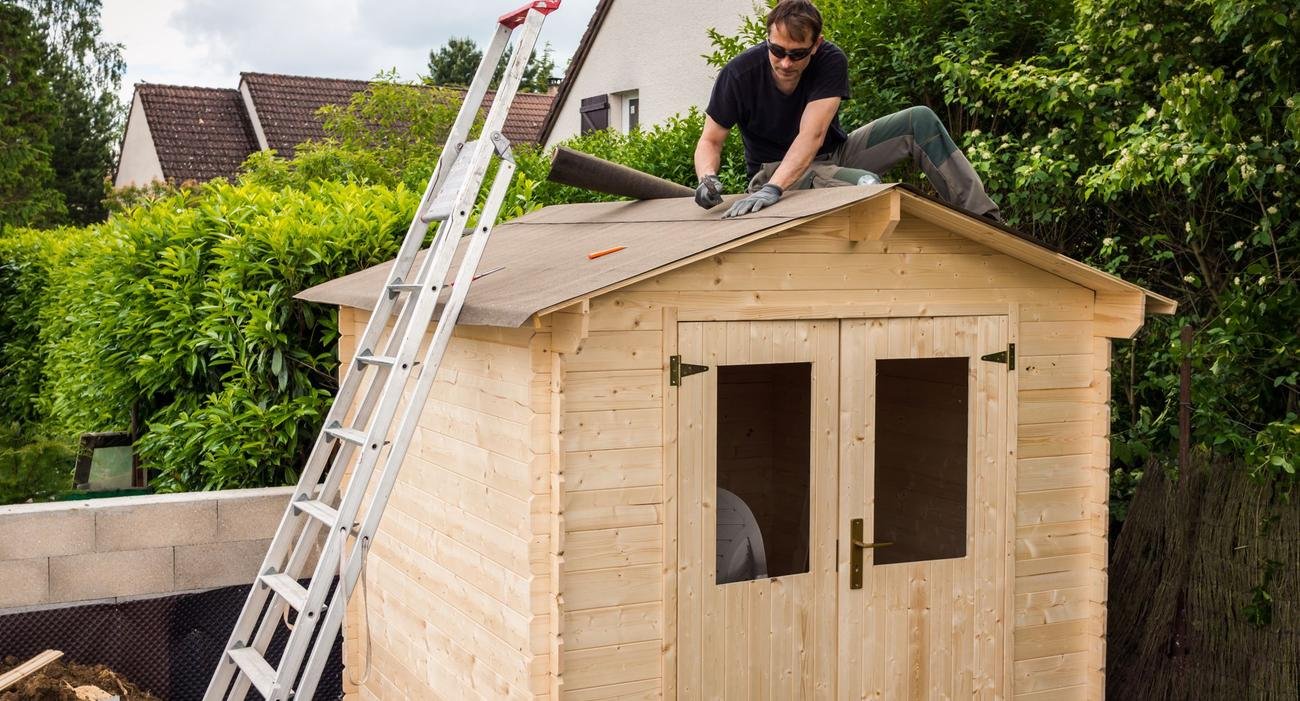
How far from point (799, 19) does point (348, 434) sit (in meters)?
2.53

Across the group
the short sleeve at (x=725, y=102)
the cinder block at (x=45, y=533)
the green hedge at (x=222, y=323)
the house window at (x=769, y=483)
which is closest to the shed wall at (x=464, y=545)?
the house window at (x=769, y=483)

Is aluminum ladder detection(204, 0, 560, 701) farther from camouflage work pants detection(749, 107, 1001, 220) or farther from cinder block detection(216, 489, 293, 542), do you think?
cinder block detection(216, 489, 293, 542)

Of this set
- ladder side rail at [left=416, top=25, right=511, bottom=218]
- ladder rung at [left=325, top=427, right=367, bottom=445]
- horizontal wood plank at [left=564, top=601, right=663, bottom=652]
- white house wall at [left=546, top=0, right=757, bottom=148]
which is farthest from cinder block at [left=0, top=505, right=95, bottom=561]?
Answer: white house wall at [left=546, top=0, right=757, bottom=148]

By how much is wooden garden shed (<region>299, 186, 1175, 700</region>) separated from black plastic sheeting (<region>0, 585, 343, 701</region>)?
4.03 ft

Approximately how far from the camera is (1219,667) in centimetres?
579

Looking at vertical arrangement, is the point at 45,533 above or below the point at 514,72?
below

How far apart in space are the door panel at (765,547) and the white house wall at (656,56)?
35.2 ft

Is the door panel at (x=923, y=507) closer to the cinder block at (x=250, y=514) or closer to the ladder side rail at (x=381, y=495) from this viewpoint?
the ladder side rail at (x=381, y=495)

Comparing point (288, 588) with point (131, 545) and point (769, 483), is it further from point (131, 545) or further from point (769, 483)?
point (131, 545)

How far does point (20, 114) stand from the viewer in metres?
21.3

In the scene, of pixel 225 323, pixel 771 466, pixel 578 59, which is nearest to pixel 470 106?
pixel 771 466

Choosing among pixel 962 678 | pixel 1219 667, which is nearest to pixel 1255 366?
pixel 1219 667

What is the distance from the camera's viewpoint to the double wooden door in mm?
4625

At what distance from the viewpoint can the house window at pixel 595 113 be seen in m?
18.9
